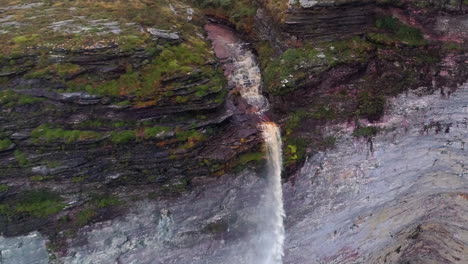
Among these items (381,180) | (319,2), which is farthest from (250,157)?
(319,2)

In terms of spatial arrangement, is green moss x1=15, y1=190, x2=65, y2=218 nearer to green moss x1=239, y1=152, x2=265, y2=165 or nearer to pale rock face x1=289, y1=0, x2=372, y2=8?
green moss x1=239, y1=152, x2=265, y2=165

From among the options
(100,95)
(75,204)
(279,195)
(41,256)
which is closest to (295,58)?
(279,195)

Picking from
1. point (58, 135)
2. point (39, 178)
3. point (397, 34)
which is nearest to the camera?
point (58, 135)

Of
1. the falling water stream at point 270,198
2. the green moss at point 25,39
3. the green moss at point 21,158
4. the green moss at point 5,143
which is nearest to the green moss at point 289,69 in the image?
the falling water stream at point 270,198

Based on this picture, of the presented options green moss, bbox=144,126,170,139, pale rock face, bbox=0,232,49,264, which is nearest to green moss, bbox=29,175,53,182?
pale rock face, bbox=0,232,49,264

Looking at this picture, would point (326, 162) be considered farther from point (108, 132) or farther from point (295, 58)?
point (108, 132)

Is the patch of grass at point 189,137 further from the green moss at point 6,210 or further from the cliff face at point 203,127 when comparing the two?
the green moss at point 6,210

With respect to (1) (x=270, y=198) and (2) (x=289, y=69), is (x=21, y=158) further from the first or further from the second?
(2) (x=289, y=69)
